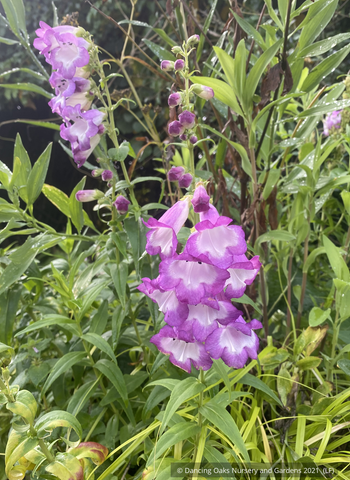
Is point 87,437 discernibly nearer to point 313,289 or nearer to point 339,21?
point 313,289

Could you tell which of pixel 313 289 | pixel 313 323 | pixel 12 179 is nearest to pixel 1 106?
pixel 12 179

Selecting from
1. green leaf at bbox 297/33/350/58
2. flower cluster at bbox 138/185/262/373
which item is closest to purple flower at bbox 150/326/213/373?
flower cluster at bbox 138/185/262/373

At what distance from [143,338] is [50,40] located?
2.68 feet

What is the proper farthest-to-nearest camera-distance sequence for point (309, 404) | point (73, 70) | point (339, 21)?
point (339, 21), point (309, 404), point (73, 70)

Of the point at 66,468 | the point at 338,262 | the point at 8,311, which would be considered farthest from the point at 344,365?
the point at 8,311

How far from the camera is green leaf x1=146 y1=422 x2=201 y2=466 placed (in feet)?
2.06

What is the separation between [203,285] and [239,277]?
0.09 meters

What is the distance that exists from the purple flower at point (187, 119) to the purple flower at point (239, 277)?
1.07 feet

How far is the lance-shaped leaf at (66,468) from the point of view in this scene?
0.66 meters

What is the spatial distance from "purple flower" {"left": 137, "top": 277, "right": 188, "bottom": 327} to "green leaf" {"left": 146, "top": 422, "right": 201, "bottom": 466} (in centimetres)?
25

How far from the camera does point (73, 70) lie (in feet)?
2.45

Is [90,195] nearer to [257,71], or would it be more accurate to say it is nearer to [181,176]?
[181,176]

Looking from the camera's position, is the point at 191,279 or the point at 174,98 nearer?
the point at 191,279

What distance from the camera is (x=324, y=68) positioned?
87cm
